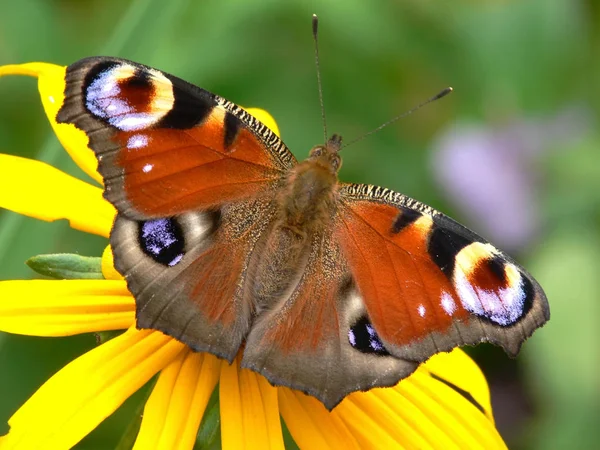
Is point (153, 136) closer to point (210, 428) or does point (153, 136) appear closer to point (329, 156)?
point (329, 156)

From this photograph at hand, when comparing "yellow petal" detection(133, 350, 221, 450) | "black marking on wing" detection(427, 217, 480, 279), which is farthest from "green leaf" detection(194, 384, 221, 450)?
"black marking on wing" detection(427, 217, 480, 279)

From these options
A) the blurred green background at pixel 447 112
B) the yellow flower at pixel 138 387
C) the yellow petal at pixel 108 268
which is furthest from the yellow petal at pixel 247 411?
the blurred green background at pixel 447 112

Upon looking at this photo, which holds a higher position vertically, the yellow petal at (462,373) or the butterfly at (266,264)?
the butterfly at (266,264)

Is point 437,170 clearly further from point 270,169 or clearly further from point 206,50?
point 270,169

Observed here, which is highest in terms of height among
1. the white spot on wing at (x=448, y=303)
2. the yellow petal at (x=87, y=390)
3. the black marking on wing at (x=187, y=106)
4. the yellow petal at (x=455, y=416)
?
the black marking on wing at (x=187, y=106)

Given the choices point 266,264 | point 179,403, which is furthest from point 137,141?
point 179,403

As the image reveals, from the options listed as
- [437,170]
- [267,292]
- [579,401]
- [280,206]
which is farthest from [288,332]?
[437,170]

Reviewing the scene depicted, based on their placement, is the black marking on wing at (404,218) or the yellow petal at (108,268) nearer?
the black marking on wing at (404,218)

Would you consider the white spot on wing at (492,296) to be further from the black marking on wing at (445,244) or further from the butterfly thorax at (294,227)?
the butterfly thorax at (294,227)
